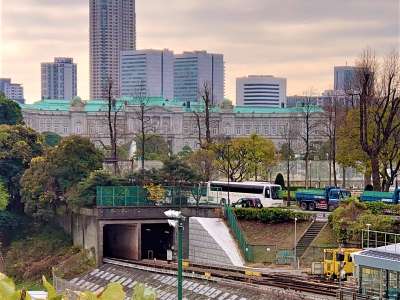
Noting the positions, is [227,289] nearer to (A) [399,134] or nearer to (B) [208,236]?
(B) [208,236]

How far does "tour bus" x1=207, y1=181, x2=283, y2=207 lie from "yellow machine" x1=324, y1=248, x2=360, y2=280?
53.9 feet

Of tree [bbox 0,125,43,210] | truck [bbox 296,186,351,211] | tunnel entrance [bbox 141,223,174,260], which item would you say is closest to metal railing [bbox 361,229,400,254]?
truck [bbox 296,186,351,211]

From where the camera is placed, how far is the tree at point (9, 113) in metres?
62.1

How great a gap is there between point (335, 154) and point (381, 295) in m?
33.0

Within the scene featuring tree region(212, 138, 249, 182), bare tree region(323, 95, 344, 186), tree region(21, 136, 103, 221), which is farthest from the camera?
tree region(212, 138, 249, 182)

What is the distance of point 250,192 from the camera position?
51812mm

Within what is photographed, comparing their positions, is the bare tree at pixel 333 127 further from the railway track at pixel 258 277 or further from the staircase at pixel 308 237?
the railway track at pixel 258 277

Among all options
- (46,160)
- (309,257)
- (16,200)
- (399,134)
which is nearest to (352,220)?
(309,257)

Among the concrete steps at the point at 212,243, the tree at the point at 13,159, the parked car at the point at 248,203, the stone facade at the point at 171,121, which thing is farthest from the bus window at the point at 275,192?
the stone facade at the point at 171,121

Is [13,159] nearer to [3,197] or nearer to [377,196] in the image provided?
[3,197]

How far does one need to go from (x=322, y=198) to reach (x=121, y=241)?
1095 centimetres

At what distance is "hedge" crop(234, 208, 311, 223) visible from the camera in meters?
43.5

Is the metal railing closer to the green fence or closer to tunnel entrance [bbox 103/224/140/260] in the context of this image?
the green fence

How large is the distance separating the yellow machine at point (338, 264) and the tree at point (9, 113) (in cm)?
3305
